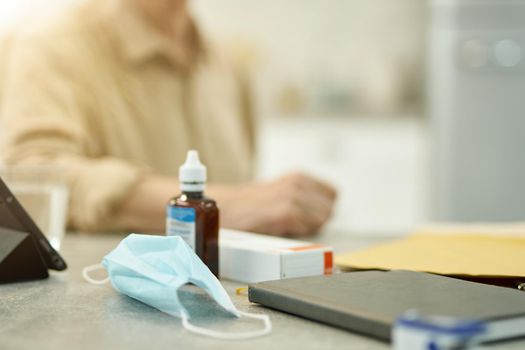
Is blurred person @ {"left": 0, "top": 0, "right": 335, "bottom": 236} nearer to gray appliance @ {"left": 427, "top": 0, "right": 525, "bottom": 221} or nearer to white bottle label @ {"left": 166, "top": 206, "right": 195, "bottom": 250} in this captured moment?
white bottle label @ {"left": 166, "top": 206, "right": 195, "bottom": 250}

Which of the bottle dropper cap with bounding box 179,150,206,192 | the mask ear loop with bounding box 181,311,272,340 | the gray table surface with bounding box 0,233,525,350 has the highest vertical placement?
the bottle dropper cap with bounding box 179,150,206,192

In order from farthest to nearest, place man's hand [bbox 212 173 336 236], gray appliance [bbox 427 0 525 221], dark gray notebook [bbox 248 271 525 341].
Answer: gray appliance [bbox 427 0 525 221], man's hand [bbox 212 173 336 236], dark gray notebook [bbox 248 271 525 341]

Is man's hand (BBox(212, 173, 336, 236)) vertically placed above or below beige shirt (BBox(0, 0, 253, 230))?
below

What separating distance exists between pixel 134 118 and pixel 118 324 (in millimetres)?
1139

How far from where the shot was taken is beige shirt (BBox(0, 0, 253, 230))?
1429 mm

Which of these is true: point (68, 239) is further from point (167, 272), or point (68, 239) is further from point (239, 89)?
point (239, 89)

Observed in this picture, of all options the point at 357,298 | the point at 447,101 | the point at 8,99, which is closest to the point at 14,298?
the point at 357,298

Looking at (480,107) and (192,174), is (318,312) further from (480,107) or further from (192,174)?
(480,107)

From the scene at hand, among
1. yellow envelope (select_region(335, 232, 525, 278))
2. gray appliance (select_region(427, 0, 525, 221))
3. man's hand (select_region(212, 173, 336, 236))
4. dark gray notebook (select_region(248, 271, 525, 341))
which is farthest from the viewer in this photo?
gray appliance (select_region(427, 0, 525, 221))

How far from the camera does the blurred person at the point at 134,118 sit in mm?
1388

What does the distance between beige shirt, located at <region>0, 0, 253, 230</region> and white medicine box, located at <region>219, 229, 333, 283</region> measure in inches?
19.6

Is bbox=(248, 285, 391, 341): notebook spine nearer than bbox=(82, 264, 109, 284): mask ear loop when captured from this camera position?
Yes

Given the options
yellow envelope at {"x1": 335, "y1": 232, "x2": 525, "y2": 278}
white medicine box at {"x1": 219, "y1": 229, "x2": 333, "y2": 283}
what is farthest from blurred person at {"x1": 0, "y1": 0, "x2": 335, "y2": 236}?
white medicine box at {"x1": 219, "y1": 229, "x2": 333, "y2": 283}

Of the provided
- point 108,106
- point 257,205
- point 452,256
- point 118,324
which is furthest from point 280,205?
point 118,324
